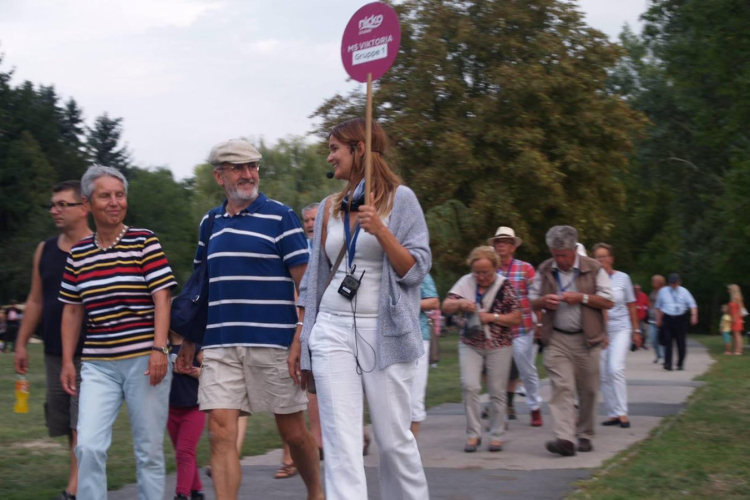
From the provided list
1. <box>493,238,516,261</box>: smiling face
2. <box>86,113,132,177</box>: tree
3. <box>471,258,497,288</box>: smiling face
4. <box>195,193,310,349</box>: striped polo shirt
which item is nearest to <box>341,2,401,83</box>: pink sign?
<box>195,193,310,349</box>: striped polo shirt

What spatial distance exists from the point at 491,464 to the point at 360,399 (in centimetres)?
381

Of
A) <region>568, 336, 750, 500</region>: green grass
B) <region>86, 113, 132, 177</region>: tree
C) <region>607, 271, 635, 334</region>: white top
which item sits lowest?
<region>568, 336, 750, 500</region>: green grass

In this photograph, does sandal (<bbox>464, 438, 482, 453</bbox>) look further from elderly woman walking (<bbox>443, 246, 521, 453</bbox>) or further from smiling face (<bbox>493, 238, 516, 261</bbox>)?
smiling face (<bbox>493, 238, 516, 261</bbox>)

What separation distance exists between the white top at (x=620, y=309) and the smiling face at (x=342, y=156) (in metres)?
6.92

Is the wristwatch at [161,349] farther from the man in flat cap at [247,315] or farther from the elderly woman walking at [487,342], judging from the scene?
the elderly woman walking at [487,342]

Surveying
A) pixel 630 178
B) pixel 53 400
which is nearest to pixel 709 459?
pixel 53 400

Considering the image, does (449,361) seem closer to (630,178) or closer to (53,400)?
(53,400)

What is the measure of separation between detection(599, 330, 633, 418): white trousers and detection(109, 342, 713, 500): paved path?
0.28m

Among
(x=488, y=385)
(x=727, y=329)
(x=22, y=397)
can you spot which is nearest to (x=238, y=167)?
(x=22, y=397)

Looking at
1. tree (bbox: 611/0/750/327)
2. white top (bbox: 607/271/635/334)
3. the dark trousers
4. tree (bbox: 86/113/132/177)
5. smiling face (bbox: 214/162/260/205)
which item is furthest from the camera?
tree (bbox: 86/113/132/177)

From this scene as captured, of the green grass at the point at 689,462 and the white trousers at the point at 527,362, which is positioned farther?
the white trousers at the point at 527,362

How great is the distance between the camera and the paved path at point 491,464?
689 cm

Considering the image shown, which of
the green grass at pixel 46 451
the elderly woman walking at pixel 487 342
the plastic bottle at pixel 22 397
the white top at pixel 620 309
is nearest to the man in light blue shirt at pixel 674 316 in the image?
the green grass at pixel 46 451

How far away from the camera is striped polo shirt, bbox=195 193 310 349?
5.35 meters
